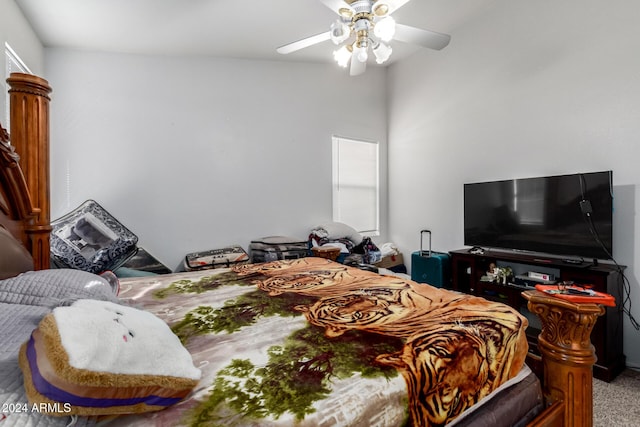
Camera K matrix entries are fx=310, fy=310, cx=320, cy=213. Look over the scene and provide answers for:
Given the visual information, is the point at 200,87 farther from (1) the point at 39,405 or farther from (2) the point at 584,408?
(2) the point at 584,408

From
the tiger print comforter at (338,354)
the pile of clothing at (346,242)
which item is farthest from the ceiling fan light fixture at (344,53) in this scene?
the pile of clothing at (346,242)

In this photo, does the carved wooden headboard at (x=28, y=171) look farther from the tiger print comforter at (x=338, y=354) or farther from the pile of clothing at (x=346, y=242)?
the pile of clothing at (x=346, y=242)

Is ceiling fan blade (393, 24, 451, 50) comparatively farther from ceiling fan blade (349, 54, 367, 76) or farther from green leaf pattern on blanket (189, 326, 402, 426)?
green leaf pattern on blanket (189, 326, 402, 426)

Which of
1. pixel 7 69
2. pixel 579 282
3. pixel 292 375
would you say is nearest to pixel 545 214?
pixel 579 282

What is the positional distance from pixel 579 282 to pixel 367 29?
2357mm

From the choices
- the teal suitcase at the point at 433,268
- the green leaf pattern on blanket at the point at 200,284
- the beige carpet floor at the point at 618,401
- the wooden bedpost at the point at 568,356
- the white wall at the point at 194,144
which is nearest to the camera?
the wooden bedpost at the point at 568,356

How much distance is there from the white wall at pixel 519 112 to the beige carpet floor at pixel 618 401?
11.0 inches

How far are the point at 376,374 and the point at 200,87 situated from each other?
3.23 meters

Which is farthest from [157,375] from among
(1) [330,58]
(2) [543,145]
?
(1) [330,58]

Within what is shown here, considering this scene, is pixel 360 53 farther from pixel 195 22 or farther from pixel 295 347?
pixel 295 347

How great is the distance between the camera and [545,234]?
2.66m

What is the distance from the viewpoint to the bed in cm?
65

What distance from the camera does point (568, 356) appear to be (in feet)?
3.55

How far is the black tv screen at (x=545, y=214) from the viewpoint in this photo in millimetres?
2346
